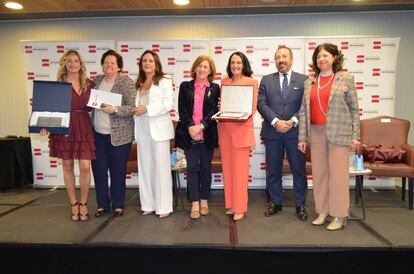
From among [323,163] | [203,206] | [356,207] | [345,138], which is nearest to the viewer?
[345,138]

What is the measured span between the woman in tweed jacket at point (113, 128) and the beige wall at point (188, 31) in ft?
7.44

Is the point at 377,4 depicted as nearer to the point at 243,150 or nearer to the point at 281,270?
the point at 243,150

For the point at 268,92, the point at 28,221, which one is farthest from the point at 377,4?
the point at 28,221

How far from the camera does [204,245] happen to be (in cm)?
284

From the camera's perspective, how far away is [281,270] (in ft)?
8.63

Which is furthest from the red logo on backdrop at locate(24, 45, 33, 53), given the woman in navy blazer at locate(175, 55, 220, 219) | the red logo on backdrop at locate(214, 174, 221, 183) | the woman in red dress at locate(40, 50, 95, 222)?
the red logo on backdrop at locate(214, 174, 221, 183)

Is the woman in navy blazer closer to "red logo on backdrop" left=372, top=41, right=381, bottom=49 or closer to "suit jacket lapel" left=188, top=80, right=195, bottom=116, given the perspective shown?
"suit jacket lapel" left=188, top=80, right=195, bottom=116

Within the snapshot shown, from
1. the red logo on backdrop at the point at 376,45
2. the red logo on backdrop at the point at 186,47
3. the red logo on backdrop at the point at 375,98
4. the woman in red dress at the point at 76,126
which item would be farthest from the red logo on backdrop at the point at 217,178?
the red logo on backdrop at the point at 376,45

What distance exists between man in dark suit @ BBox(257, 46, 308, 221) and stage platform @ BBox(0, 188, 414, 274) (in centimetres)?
44

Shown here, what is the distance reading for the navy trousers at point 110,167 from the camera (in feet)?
11.7

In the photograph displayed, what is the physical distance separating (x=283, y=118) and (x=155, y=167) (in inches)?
54.8

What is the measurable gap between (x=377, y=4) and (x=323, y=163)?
9.94ft

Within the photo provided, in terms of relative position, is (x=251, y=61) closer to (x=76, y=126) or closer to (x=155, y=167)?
(x=155, y=167)

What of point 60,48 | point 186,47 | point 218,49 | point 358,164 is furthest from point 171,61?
point 358,164
